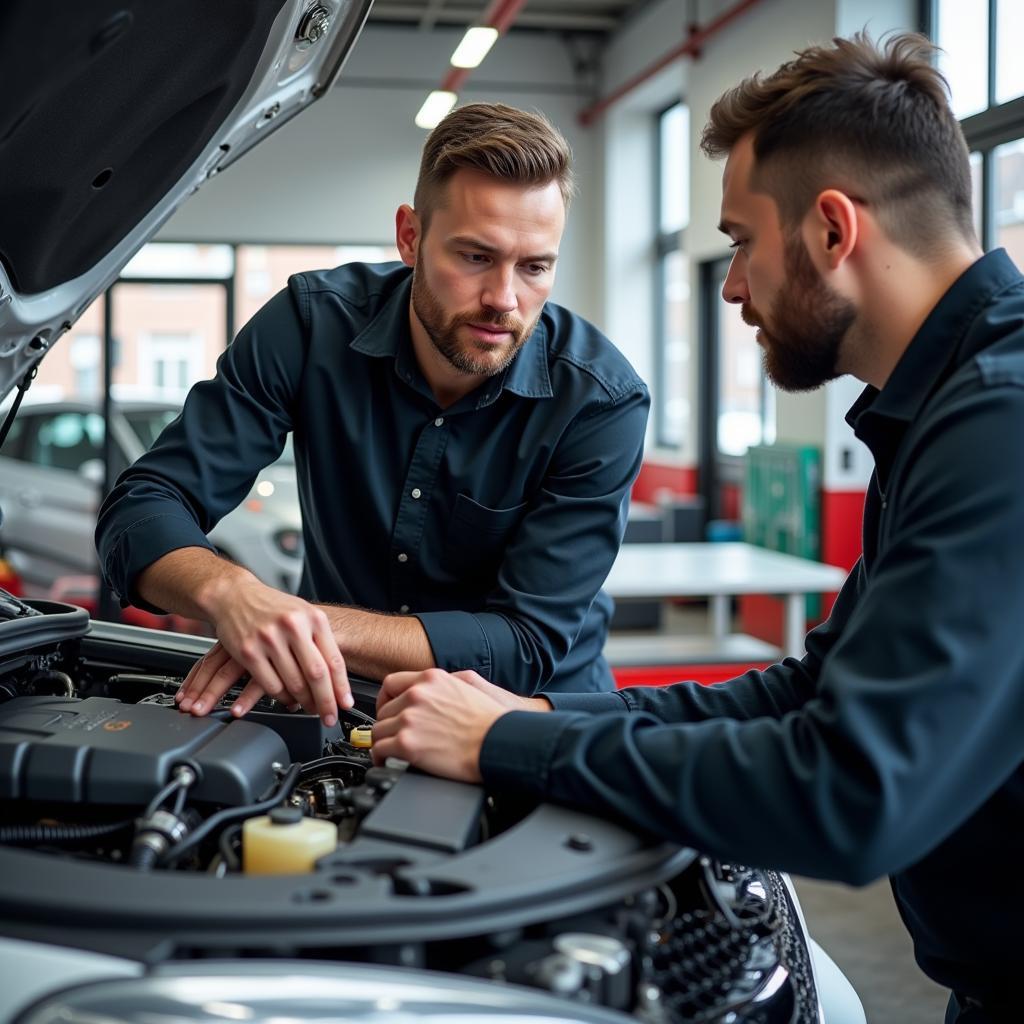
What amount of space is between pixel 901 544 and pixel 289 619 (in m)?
0.63

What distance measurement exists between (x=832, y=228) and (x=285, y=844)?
2.39ft

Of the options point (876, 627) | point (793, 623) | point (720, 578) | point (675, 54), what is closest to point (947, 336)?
point (876, 627)

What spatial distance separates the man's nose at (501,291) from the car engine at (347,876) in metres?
0.64

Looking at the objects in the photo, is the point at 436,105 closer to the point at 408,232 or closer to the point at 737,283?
the point at 408,232

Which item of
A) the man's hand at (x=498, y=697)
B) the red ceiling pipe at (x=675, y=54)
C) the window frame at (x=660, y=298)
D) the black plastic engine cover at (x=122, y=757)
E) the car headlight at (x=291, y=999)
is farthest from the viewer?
the window frame at (x=660, y=298)

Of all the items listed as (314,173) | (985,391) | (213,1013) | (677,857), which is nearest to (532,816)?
(677,857)

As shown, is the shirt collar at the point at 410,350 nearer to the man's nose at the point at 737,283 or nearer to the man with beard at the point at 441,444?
the man with beard at the point at 441,444

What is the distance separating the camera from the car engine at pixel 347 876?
0.83m

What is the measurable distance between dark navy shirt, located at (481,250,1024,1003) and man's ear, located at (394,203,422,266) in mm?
880

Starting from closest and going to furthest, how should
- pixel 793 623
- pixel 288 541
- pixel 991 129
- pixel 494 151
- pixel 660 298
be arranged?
pixel 494 151, pixel 793 623, pixel 991 129, pixel 288 541, pixel 660 298

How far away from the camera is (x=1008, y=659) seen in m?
0.92

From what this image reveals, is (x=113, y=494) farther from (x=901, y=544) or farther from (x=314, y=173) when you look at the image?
(x=314, y=173)

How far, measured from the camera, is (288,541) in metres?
5.18

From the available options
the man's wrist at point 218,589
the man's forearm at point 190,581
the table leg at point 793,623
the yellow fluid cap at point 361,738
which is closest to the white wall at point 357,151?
the table leg at point 793,623
